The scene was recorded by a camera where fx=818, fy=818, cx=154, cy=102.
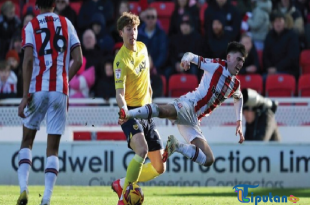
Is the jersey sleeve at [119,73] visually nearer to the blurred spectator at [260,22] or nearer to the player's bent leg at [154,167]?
the player's bent leg at [154,167]

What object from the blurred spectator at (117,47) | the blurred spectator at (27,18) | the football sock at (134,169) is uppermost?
the blurred spectator at (27,18)

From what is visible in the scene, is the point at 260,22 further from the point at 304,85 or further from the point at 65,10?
the point at 65,10

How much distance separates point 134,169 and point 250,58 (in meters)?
7.94

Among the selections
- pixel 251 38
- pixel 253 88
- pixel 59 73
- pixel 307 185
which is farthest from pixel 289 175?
pixel 59 73

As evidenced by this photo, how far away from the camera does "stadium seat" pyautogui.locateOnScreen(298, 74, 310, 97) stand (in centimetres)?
1653

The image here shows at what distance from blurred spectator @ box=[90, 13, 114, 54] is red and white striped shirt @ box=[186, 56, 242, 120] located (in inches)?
298

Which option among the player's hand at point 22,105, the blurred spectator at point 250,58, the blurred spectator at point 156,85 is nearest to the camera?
the player's hand at point 22,105

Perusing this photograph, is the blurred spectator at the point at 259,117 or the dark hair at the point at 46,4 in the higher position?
the dark hair at the point at 46,4

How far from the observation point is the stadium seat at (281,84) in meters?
16.6

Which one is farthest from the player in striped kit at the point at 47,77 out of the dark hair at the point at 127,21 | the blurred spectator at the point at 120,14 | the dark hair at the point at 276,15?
Answer: the blurred spectator at the point at 120,14

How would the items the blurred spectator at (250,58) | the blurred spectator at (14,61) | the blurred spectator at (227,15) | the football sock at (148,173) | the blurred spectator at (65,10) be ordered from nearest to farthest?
1. the football sock at (148,173)
2. the blurred spectator at (250,58)
3. the blurred spectator at (14,61)
4. the blurred spectator at (227,15)
5. the blurred spectator at (65,10)

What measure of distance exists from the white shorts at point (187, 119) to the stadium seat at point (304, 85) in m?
6.65

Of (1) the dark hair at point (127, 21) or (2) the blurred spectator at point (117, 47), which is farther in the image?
(2) the blurred spectator at point (117, 47)

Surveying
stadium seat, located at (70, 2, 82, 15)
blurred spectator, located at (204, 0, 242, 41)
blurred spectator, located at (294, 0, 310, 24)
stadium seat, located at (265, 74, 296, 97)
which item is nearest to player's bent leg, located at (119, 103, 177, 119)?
stadium seat, located at (265, 74, 296, 97)
